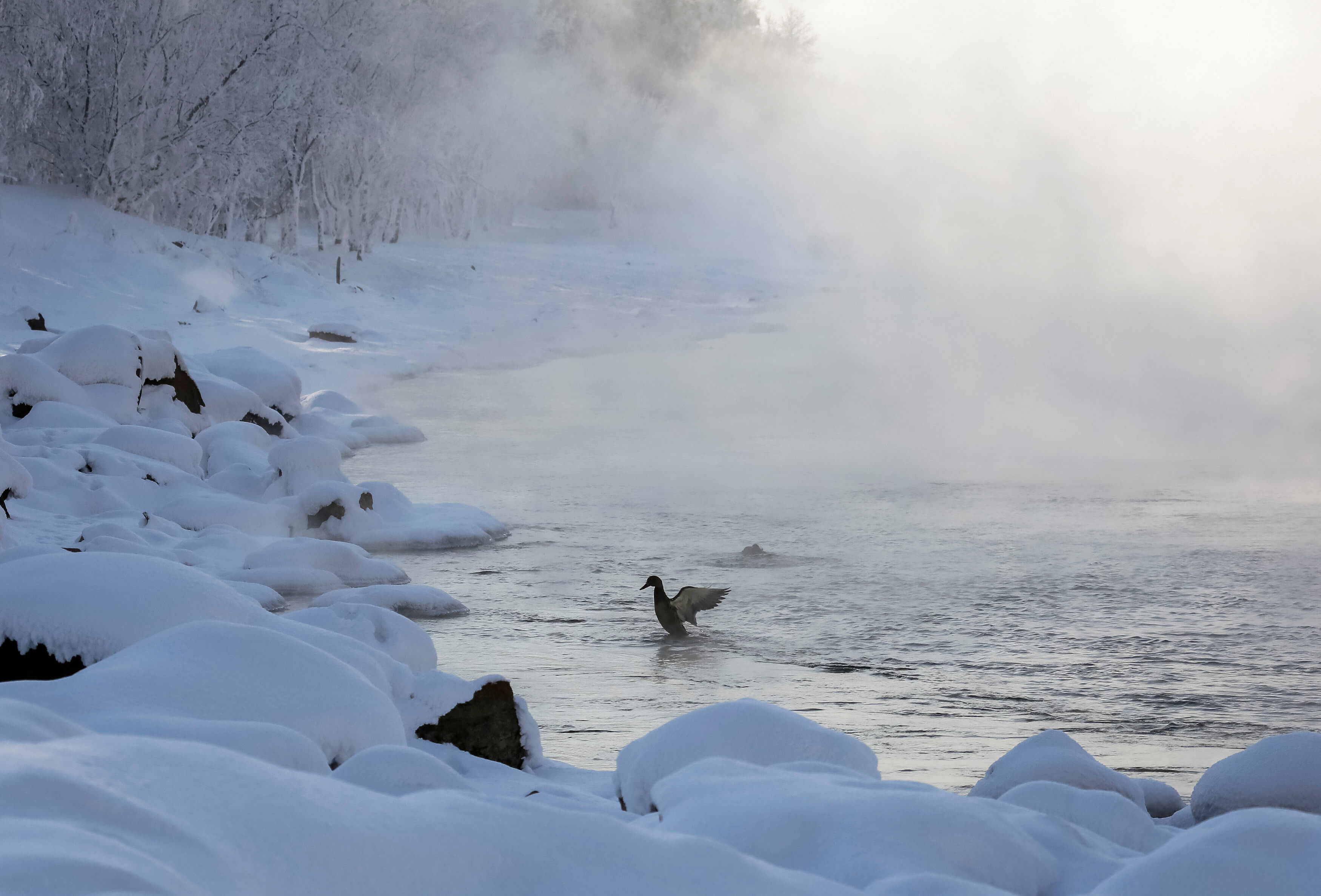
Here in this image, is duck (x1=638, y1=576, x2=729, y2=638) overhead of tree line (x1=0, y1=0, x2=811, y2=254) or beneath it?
beneath

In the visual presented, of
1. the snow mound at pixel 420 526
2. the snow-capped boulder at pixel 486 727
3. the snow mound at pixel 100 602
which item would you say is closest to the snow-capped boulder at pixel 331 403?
the snow mound at pixel 420 526

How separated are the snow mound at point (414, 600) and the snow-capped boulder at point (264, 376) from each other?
676 centimetres

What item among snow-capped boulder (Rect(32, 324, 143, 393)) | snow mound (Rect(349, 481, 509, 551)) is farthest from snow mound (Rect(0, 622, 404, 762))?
snow-capped boulder (Rect(32, 324, 143, 393))

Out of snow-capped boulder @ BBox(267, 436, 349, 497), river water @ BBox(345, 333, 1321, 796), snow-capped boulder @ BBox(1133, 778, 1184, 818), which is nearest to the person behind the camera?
snow-capped boulder @ BBox(1133, 778, 1184, 818)

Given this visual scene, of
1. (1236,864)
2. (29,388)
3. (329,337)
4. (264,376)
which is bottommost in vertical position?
(1236,864)

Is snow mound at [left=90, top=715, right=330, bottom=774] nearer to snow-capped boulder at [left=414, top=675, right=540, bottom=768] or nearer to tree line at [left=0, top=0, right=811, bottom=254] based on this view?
snow-capped boulder at [left=414, top=675, right=540, bottom=768]

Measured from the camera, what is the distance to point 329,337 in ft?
74.4

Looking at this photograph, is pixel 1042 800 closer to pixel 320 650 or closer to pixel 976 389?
pixel 320 650

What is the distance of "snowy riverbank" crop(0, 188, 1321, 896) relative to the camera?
217 centimetres

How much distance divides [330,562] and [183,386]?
491 cm

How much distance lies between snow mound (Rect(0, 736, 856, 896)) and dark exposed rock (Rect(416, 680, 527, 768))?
219cm

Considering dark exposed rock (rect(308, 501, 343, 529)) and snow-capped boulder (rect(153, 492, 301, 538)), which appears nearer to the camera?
snow-capped boulder (rect(153, 492, 301, 538))

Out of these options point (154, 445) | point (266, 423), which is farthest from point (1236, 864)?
point (266, 423)

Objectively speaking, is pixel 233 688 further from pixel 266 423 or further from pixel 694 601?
pixel 266 423
